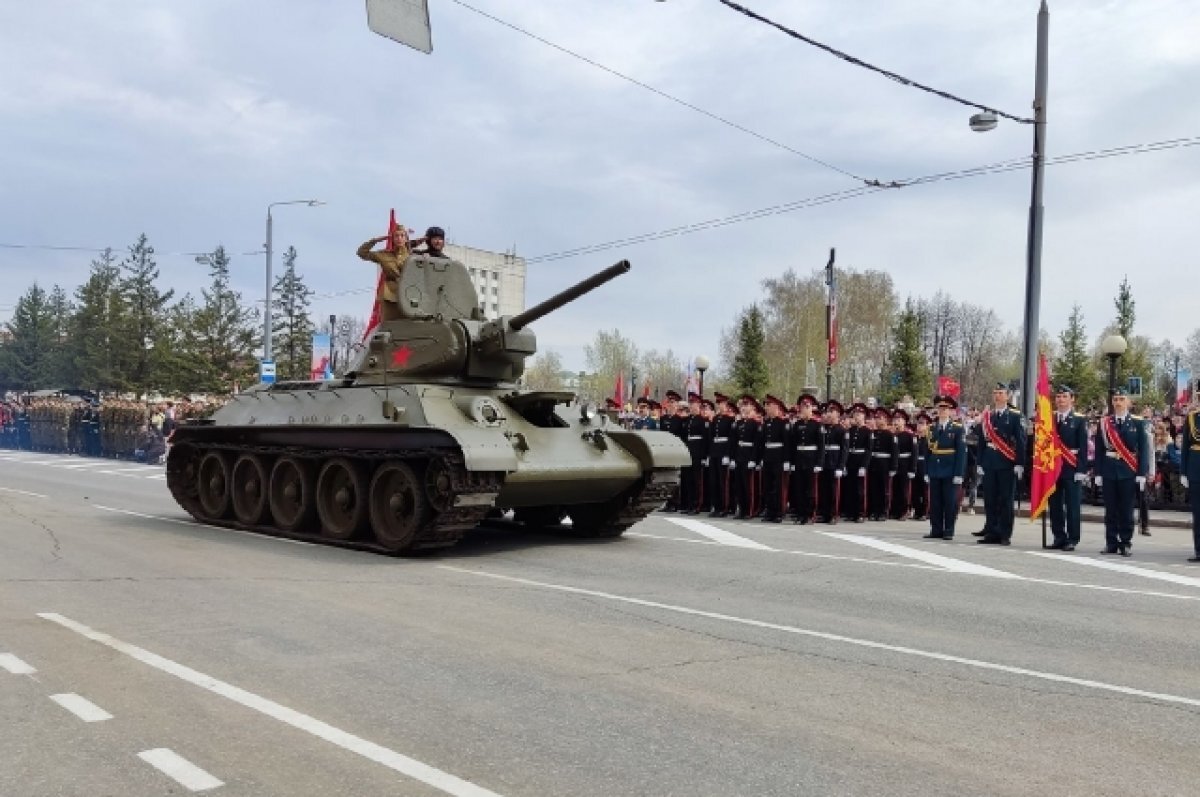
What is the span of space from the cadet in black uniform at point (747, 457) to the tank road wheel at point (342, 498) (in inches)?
263

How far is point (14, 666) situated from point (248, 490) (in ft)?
26.2

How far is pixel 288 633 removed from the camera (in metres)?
7.04

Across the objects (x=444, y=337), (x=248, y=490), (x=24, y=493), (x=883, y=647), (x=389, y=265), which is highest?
(x=389, y=265)

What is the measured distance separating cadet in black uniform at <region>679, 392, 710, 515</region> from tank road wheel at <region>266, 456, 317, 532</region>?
6.62 meters

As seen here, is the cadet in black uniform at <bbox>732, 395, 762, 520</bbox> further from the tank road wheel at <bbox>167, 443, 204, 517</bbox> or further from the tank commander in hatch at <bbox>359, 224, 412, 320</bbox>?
the tank road wheel at <bbox>167, 443, 204, 517</bbox>

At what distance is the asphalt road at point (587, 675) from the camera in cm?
445

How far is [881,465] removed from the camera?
672 inches

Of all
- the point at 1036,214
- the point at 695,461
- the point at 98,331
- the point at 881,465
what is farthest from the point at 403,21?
the point at 98,331

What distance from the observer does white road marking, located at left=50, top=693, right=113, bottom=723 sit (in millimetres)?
5082

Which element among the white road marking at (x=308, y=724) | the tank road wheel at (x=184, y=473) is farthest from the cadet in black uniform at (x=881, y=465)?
the white road marking at (x=308, y=724)

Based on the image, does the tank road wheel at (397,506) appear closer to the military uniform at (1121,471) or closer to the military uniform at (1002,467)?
the military uniform at (1002,467)

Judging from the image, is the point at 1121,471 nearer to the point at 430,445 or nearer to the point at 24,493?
the point at 430,445

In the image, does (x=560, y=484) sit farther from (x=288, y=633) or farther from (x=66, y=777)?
(x=66, y=777)

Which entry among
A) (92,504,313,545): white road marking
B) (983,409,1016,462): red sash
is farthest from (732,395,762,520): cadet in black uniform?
(92,504,313,545): white road marking
